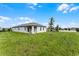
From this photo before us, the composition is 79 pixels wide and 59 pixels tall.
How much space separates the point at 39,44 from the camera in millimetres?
2795

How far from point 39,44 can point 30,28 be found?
0.57 ft

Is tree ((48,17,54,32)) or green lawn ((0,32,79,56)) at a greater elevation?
tree ((48,17,54,32))

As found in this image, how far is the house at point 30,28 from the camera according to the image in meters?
2.79

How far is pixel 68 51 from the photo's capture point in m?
2.78

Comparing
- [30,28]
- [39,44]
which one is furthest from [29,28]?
[39,44]

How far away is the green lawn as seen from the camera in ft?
A: 9.10

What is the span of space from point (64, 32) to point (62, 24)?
3.3 inches

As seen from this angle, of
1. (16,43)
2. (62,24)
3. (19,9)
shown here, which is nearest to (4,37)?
(16,43)

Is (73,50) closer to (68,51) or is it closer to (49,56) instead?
(68,51)

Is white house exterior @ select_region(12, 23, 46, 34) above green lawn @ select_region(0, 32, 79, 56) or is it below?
above

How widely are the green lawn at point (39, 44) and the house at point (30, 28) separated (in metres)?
0.04

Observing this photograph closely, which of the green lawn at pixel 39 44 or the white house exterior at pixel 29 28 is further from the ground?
the white house exterior at pixel 29 28

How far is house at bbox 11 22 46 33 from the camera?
2.79 metres

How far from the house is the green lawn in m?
0.04
